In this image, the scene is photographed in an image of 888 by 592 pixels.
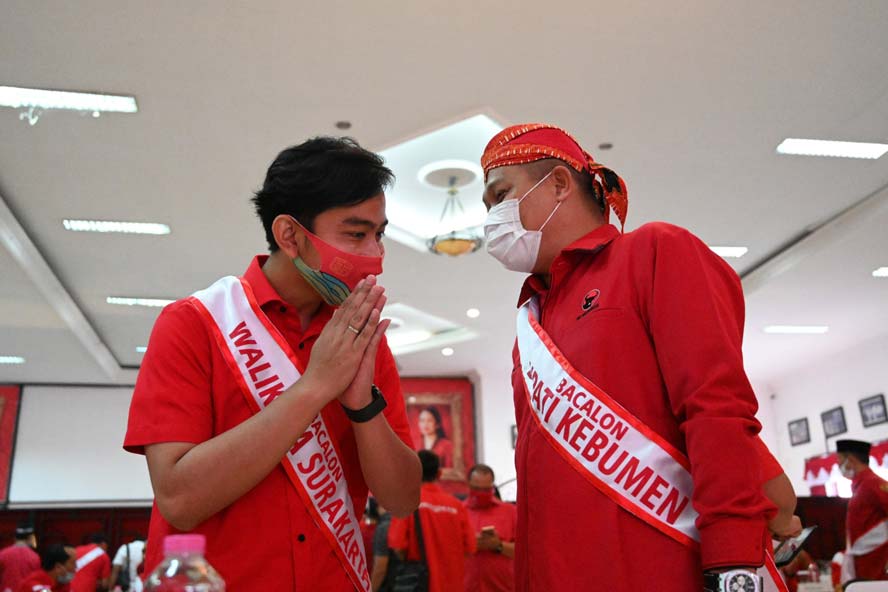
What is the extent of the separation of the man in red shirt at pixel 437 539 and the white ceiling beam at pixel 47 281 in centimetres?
547

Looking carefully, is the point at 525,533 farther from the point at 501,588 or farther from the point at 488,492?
the point at 488,492

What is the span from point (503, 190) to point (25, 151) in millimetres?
6250

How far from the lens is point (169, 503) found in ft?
4.17

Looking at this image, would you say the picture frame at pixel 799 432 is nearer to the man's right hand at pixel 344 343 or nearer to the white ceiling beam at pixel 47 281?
the white ceiling beam at pixel 47 281

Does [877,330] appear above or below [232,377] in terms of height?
above

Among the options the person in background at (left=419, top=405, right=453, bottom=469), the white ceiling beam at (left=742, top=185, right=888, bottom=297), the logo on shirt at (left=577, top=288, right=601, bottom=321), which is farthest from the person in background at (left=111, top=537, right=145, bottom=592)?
the logo on shirt at (left=577, top=288, right=601, bottom=321)

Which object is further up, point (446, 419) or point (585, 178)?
point (446, 419)

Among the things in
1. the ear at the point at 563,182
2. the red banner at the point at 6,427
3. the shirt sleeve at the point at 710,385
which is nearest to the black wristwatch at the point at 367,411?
the shirt sleeve at the point at 710,385

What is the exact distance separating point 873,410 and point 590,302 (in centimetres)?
1337

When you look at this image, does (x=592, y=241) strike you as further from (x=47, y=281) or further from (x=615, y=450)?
(x=47, y=281)

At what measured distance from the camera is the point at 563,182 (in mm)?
1740

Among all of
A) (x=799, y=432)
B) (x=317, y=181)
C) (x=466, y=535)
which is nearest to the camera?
(x=317, y=181)

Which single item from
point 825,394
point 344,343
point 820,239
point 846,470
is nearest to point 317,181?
point 344,343

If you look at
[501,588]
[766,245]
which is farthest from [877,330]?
[501,588]
